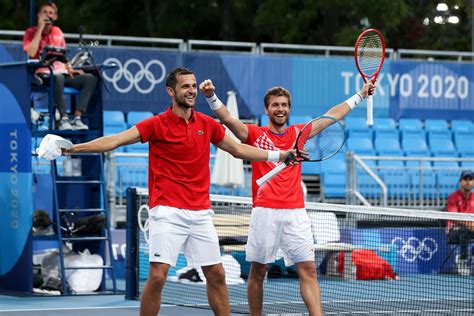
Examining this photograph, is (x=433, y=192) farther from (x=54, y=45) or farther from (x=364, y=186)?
(x=54, y=45)

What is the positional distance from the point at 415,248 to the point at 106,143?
9.37 meters

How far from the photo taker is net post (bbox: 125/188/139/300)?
1459 centimetres

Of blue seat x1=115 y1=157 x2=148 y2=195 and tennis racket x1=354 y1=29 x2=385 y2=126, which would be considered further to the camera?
blue seat x1=115 y1=157 x2=148 y2=195

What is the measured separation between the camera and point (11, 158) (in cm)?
1533

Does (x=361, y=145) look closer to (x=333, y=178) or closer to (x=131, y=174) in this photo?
(x=333, y=178)

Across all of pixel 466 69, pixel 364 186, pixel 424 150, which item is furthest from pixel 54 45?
pixel 466 69

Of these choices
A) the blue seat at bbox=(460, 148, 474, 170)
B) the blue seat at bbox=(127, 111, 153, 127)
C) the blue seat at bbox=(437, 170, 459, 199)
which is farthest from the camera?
the blue seat at bbox=(460, 148, 474, 170)

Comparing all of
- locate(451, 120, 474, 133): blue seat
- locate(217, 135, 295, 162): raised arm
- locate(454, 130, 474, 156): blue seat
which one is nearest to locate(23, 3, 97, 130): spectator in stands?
locate(217, 135, 295, 162): raised arm

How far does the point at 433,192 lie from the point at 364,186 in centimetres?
127

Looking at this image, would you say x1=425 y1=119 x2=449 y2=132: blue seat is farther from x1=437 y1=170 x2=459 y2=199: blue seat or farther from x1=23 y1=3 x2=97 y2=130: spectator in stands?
x1=23 y1=3 x2=97 y2=130: spectator in stands

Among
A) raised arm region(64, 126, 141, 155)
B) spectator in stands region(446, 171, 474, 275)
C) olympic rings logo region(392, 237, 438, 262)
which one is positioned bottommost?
olympic rings logo region(392, 237, 438, 262)

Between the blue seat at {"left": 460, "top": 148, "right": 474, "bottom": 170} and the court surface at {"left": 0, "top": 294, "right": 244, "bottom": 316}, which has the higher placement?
the blue seat at {"left": 460, "top": 148, "right": 474, "bottom": 170}

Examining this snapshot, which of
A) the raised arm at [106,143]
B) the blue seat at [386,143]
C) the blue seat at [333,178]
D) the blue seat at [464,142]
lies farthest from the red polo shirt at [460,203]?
the raised arm at [106,143]

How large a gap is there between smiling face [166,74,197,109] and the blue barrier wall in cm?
1175
